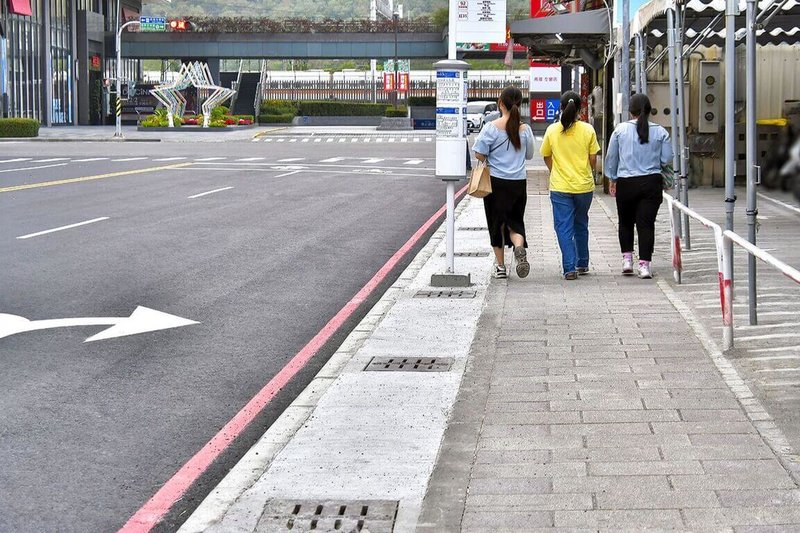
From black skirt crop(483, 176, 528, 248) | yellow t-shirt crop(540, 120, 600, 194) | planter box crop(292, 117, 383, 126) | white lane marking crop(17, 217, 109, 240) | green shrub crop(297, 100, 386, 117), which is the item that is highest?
green shrub crop(297, 100, 386, 117)

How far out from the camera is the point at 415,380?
7.81 m

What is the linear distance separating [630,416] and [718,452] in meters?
0.84

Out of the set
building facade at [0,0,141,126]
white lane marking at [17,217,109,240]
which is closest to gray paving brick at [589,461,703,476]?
white lane marking at [17,217,109,240]

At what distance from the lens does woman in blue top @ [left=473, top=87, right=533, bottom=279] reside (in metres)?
12.2

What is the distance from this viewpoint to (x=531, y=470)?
5.75m

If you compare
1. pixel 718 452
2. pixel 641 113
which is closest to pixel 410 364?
pixel 718 452

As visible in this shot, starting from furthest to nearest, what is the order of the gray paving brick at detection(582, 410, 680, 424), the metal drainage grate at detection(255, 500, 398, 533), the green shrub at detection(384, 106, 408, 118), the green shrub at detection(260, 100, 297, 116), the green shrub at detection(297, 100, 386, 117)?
the green shrub at detection(297, 100, 386, 117) < the green shrub at detection(260, 100, 297, 116) < the green shrub at detection(384, 106, 408, 118) < the gray paving brick at detection(582, 410, 680, 424) < the metal drainage grate at detection(255, 500, 398, 533)

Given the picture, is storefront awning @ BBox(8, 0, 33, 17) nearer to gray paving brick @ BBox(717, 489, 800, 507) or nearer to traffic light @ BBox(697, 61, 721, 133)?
traffic light @ BBox(697, 61, 721, 133)

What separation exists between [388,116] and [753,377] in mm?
75382

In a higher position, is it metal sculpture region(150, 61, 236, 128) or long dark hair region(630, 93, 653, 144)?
metal sculpture region(150, 61, 236, 128)

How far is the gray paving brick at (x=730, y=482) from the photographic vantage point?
539 cm

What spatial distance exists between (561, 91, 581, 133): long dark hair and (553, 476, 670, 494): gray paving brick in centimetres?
703

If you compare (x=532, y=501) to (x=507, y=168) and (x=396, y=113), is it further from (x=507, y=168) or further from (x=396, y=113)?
(x=396, y=113)

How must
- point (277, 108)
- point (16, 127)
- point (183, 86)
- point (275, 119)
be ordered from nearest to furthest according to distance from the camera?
point (16, 127) < point (183, 86) < point (275, 119) < point (277, 108)
